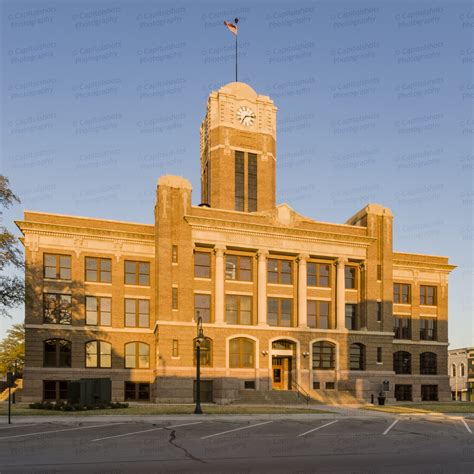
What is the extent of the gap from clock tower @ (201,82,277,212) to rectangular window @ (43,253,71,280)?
18217mm

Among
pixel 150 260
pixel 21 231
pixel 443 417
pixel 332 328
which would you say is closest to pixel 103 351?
pixel 150 260

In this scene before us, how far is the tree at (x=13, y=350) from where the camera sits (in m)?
75.9

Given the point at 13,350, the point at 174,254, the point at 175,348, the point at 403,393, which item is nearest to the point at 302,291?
the point at 174,254

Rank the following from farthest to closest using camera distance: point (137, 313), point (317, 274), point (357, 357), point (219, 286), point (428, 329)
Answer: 1. point (428, 329)
2. point (317, 274)
3. point (357, 357)
4. point (137, 313)
5. point (219, 286)

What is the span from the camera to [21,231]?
47.1m

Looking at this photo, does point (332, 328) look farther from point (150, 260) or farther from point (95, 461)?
point (95, 461)

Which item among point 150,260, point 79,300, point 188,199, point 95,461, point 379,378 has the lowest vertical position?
point 379,378

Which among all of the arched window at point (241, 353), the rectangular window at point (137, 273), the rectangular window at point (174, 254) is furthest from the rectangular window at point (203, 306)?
the rectangular window at point (137, 273)

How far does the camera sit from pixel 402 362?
2282 inches

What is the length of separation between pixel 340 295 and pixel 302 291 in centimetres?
366

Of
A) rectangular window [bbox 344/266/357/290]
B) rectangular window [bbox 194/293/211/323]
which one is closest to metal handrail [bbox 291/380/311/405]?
rectangular window [bbox 194/293/211/323]

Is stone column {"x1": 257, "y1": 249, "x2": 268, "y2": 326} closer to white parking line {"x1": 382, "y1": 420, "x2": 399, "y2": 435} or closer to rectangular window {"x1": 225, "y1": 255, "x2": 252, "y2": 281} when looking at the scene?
rectangular window {"x1": 225, "y1": 255, "x2": 252, "y2": 281}

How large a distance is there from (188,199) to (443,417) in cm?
2563

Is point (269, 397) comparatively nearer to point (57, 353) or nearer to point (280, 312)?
point (280, 312)
